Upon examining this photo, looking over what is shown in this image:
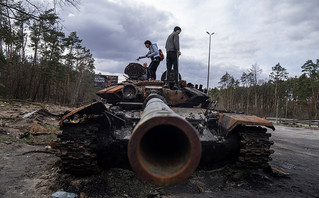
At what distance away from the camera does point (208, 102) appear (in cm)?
677

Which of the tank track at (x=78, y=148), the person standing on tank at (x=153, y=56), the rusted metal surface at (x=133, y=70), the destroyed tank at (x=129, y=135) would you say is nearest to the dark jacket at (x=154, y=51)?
the person standing on tank at (x=153, y=56)

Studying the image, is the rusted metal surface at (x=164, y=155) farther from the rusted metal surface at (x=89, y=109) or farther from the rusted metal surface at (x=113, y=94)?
the rusted metal surface at (x=113, y=94)

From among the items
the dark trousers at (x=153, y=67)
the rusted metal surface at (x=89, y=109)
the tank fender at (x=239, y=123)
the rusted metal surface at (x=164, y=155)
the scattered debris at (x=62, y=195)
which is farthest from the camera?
the dark trousers at (x=153, y=67)

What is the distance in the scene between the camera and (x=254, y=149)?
172 inches

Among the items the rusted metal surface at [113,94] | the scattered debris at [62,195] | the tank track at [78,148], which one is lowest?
the scattered debris at [62,195]

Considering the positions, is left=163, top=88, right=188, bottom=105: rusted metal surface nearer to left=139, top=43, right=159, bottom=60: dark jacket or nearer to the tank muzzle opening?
left=139, top=43, right=159, bottom=60: dark jacket

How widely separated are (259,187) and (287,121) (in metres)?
30.1

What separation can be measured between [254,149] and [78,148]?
3194 millimetres

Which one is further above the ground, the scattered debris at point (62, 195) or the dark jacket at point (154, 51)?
the dark jacket at point (154, 51)

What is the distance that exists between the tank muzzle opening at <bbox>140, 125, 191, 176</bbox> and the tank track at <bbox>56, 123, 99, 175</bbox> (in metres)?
2.22

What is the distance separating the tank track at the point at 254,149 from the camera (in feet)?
14.4

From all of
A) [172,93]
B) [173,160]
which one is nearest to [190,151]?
[173,160]

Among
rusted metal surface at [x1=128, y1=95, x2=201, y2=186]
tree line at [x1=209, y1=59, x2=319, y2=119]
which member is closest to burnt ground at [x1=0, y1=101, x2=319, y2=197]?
rusted metal surface at [x1=128, y1=95, x2=201, y2=186]

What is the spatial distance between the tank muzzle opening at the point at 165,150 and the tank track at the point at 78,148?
222cm
